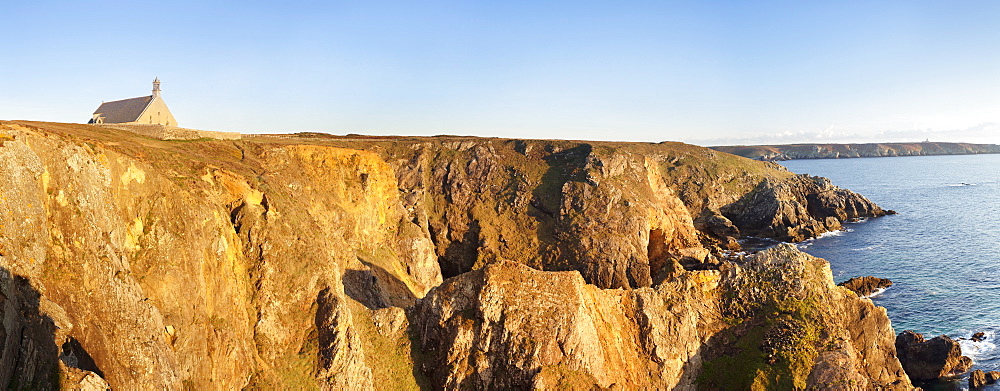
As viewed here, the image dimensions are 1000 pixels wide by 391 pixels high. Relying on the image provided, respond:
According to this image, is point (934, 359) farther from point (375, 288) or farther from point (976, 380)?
point (375, 288)

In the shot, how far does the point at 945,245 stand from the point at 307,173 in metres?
92.3

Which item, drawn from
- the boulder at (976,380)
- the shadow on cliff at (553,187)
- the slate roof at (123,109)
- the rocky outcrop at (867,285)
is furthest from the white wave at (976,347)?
the slate roof at (123,109)

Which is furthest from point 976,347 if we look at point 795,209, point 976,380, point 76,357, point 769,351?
point 76,357

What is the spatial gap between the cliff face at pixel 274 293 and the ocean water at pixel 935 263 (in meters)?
24.6

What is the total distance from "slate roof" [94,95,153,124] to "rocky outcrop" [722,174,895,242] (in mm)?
91708

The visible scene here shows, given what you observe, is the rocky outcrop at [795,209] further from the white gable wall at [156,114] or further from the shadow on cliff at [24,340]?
the shadow on cliff at [24,340]

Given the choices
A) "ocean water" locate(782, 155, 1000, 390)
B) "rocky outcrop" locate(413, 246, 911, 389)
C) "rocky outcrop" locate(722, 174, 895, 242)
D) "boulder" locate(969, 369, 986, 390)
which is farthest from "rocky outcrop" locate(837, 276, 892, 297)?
"rocky outcrop" locate(413, 246, 911, 389)

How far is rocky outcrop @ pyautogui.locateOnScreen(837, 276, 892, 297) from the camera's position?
66.2m

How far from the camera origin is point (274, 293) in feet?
109

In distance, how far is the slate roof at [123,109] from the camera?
6338 centimetres

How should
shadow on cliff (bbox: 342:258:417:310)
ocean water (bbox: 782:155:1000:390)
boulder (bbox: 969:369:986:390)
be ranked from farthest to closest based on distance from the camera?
ocean water (bbox: 782:155:1000:390)
shadow on cliff (bbox: 342:258:417:310)
boulder (bbox: 969:369:986:390)

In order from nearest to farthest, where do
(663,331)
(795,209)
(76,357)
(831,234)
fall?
(76,357)
(663,331)
(831,234)
(795,209)

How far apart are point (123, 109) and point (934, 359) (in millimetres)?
81868

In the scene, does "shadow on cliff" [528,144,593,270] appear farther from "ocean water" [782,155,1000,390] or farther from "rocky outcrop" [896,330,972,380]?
"rocky outcrop" [896,330,972,380]
